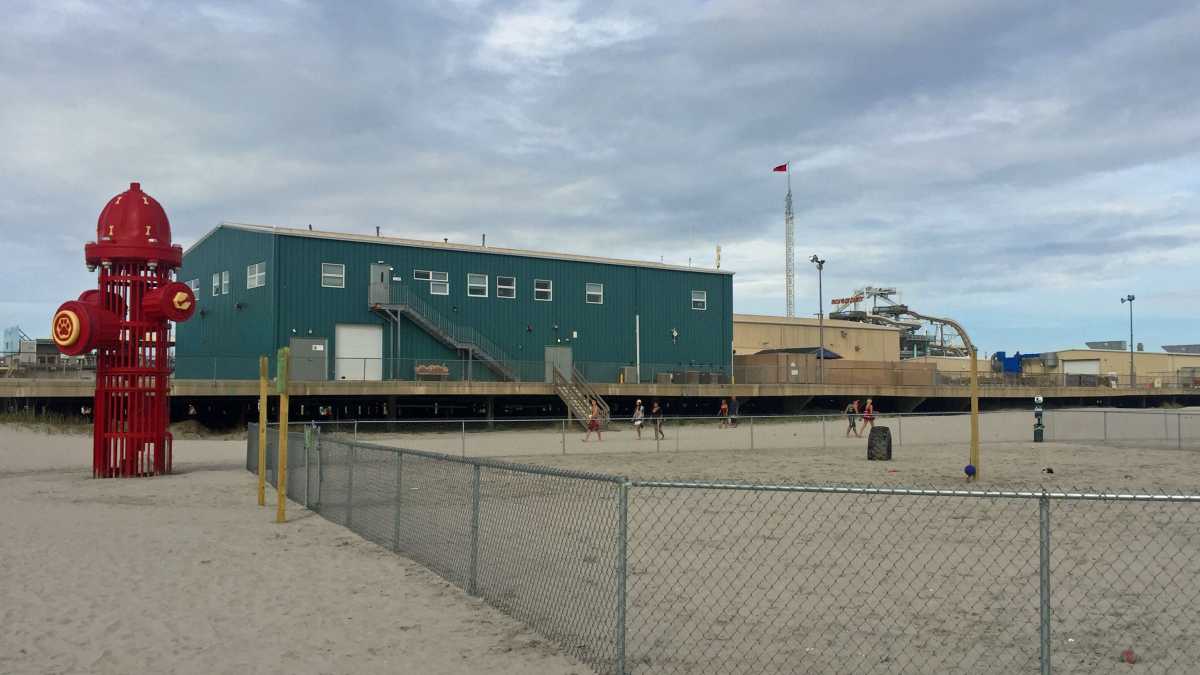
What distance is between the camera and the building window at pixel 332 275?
1628 inches

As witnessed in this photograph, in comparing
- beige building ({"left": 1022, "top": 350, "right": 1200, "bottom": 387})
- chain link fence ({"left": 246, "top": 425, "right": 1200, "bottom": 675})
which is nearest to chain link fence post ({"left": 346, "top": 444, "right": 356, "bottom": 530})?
chain link fence ({"left": 246, "top": 425, "right": 1200, "bottom": 675})

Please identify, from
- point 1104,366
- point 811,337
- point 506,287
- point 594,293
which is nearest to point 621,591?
point 506,287

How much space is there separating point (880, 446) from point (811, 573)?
16.9m

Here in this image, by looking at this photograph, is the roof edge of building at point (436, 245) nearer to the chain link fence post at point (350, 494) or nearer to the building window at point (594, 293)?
the building window at point (594, 293)

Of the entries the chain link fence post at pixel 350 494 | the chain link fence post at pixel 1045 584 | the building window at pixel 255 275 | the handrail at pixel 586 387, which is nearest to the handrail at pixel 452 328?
the handrail at pixel 586 387

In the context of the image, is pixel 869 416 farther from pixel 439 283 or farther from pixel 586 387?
pixel 439 283

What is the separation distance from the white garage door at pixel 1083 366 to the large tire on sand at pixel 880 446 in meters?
75.1

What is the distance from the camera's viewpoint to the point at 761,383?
49.9 meters

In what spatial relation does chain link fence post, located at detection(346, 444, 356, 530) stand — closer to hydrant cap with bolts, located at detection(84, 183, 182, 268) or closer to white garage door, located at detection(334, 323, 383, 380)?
hydrant cap with bolts, located at detection(84, 183, 182, 268)

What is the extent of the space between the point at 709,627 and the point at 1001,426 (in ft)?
121

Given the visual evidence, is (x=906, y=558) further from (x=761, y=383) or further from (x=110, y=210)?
(x=761, y=383)

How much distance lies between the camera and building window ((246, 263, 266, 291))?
41250 mm

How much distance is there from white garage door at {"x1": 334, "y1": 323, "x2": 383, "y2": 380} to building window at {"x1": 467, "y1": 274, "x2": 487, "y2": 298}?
482 centimetres

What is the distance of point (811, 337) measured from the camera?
7125cm
